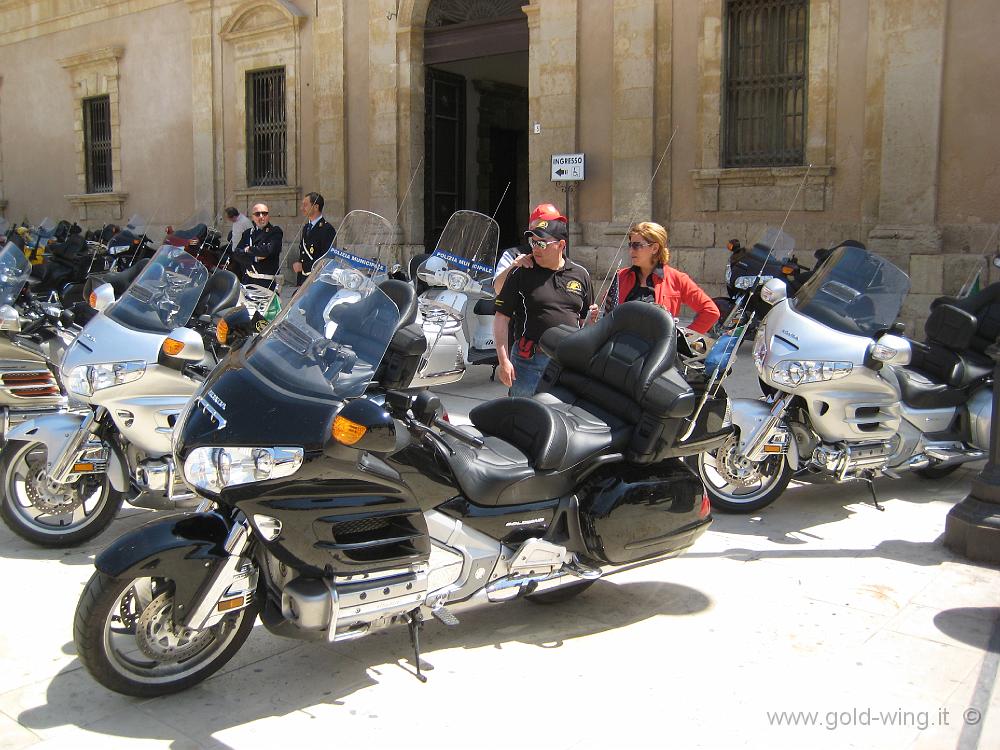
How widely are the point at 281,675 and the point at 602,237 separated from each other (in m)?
9.74

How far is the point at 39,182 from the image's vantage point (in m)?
21.8

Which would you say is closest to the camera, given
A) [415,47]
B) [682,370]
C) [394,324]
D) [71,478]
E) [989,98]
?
[394,324]

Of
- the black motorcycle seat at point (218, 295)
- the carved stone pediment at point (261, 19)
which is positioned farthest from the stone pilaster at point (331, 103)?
the black motorcycle seat at point (218, 295)

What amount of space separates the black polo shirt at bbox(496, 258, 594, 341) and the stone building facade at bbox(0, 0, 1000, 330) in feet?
19.1

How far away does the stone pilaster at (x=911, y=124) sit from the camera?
999cm

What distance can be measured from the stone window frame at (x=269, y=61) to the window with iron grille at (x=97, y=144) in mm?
4537

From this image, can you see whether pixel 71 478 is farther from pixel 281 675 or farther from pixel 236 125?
pixel 236 125

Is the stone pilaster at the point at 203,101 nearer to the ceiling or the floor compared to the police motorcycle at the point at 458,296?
nearer to the ceiling

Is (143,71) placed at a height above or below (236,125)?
above

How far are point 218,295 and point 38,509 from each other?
157 cm

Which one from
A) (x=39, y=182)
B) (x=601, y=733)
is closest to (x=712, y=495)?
(x=601, y=733)

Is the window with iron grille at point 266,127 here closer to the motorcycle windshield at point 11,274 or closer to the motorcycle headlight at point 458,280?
the motorcycle headlight at point 458,280

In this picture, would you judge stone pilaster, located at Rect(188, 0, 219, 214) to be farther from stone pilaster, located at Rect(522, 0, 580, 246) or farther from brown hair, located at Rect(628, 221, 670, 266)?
brown hair, located at Rect(628, 221, 670, 266)

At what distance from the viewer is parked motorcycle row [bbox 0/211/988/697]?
2986 millimetres
